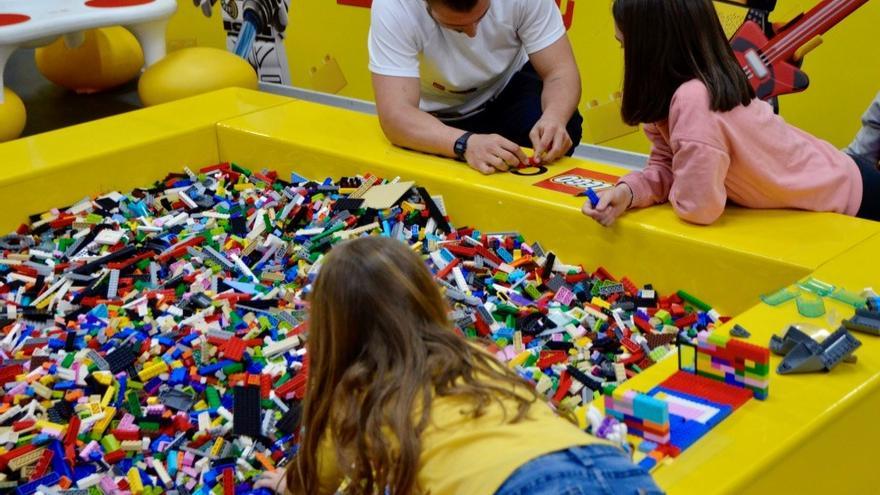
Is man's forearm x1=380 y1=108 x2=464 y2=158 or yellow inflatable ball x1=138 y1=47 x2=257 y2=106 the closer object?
man's forearm x1=380 y1=108 x2=464 y2=158

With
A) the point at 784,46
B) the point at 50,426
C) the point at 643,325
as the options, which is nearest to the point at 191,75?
the point at 784,46

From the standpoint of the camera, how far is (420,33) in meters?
2.65

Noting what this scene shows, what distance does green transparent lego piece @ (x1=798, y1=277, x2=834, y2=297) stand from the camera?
1.75m

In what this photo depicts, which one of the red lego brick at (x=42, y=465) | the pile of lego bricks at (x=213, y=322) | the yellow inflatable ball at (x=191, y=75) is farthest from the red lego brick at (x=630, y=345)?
the yellow inflatable ball at (x=191, y=75)

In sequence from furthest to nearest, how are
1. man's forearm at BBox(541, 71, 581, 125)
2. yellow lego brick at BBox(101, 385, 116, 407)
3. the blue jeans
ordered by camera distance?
man's forearm at BBox(541, 71, 581, 125), yellow lego brick at BBox(101, 385, 116, 407), the blue jeans

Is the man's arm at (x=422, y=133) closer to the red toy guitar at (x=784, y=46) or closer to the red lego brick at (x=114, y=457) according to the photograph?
the red lego brick at (x=114, y=457)

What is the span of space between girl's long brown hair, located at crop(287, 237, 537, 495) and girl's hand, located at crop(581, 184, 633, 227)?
901 millimetres

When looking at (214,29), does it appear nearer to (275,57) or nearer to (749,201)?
(275,57)

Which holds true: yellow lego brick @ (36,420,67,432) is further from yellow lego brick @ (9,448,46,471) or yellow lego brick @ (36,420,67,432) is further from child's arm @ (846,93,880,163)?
child's arm @ (846,93,880,163)

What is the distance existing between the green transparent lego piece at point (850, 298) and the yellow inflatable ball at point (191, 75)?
251 centimetres

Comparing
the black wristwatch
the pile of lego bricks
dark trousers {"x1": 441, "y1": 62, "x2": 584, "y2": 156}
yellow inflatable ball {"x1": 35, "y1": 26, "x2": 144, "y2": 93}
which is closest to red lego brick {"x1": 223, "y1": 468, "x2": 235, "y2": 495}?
the pile of lego bricks

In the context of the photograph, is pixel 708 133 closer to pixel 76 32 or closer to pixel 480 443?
pixel 480 443

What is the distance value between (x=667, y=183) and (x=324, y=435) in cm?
114

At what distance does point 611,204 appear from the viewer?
2.12 meters
